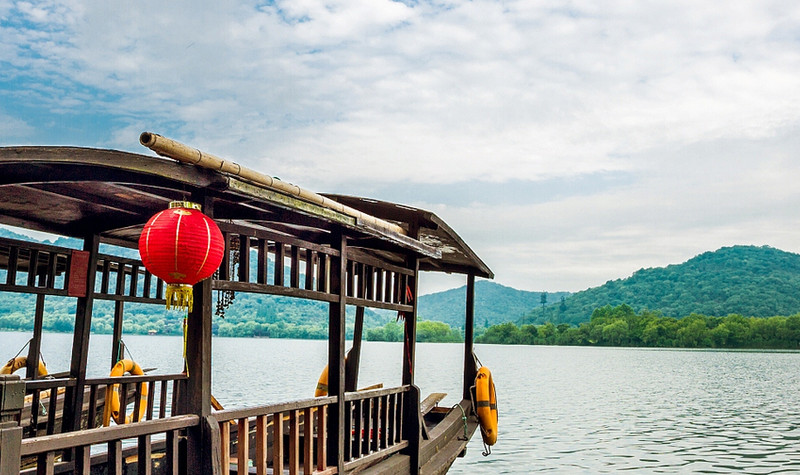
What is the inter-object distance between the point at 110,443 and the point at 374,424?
2.74 metres

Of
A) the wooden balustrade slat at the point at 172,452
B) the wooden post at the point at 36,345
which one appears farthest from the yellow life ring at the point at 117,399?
the wooden balustrade slat at the point at 172,452

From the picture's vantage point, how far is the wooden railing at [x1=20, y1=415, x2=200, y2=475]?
295 cm

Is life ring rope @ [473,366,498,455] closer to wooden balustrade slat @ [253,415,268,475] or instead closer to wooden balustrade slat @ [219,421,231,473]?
wooden balustrade slat @ [253,415,268,475]

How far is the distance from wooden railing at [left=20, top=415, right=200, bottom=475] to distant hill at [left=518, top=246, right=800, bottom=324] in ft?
297

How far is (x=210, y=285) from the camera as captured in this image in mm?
3922

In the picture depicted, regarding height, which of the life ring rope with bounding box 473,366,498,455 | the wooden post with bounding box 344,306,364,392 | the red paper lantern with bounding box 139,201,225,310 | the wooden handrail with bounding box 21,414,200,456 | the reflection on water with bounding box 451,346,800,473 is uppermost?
the red paper lantern with bounding box 139,201,225,310

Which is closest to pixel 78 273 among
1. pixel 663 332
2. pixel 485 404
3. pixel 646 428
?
pixel 485 404

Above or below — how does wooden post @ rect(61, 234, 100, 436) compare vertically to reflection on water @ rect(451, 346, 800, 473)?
above

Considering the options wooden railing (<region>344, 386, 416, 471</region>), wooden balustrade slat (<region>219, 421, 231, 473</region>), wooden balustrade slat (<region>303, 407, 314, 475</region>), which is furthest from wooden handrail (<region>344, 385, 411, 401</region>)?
wooden balustrade slat (<region>219, 421, 231, 473</region>)

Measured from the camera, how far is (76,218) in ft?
17.5

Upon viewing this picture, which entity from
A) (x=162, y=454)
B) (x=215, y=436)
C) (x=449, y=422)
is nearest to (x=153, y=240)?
(x=215, y=436)

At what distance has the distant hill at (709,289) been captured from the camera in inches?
3499

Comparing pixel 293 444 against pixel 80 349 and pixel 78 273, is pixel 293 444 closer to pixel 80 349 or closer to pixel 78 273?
pixel 80 349

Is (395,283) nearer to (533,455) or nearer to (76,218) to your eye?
(76,218)
